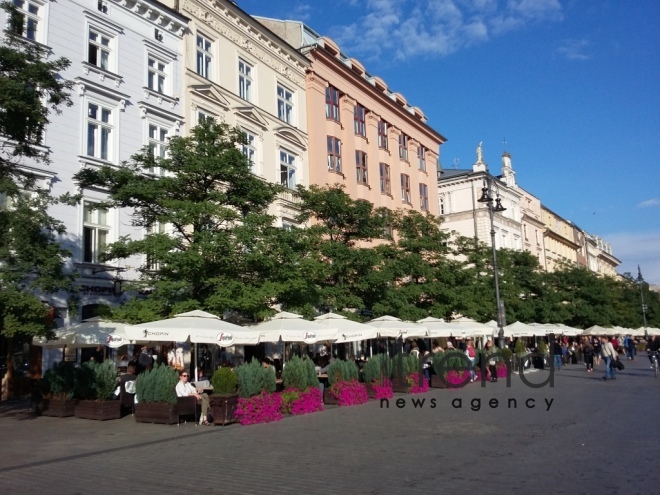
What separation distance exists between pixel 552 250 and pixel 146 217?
70.8 meters

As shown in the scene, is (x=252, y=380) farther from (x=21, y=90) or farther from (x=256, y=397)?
(x=21, y=90)

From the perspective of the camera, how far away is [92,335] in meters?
17.0

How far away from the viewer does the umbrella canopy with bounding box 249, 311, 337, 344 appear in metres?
18.4

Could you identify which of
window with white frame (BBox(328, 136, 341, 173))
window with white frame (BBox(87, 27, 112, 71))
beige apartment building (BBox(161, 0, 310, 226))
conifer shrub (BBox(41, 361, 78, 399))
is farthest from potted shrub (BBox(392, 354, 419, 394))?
window with white frame (BBox(328, 136, 341, 173))

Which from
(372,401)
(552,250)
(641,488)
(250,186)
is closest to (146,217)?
(250,186)

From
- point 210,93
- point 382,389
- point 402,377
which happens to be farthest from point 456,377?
point 210,93

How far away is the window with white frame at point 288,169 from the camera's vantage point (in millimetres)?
34594

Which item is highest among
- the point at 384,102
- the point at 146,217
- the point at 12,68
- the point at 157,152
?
the point at 384,102

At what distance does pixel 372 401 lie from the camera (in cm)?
2030

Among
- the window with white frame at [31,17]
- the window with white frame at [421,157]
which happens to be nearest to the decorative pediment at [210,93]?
the window with white frame at [31,17]

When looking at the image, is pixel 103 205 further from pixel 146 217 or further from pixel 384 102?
pixel 384 102

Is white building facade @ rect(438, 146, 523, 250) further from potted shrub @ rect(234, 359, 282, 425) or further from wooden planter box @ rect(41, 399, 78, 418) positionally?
wooden planter box @ rect(41, 399, 78, 418)

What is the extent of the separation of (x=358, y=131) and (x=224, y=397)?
96.7 feet

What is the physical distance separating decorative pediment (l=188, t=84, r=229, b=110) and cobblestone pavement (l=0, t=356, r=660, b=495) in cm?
1659
